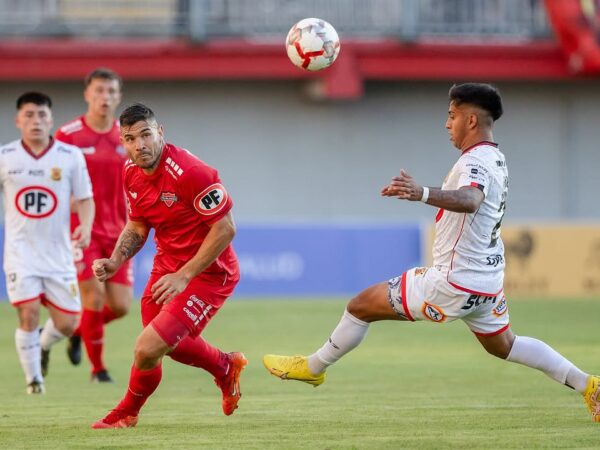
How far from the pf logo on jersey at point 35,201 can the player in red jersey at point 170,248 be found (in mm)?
2686

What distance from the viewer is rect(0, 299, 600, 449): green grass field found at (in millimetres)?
7652

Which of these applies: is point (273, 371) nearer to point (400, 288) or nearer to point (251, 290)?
point (400, 288)

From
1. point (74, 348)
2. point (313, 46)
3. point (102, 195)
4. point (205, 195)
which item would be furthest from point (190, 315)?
point (74, 348)

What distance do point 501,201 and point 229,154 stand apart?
18093 millimetres

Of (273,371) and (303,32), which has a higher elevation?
(303,32)

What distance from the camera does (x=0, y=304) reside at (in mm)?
21094

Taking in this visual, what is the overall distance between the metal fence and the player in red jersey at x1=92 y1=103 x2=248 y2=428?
644 inches

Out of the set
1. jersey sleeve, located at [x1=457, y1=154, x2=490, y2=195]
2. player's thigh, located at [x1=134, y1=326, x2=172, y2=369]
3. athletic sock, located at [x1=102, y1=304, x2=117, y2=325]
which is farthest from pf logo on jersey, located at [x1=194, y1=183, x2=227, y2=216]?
athletic sock, located at [x1=102, y1=304, x2=117, y2=325]

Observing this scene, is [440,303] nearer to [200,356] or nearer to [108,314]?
[200,356]

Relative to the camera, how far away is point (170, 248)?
8.47 m

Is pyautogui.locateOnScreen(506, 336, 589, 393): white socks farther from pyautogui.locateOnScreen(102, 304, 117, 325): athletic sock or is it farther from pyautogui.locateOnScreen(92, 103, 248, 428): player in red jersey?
pyautogui.locateOnScreen(102, 304, 117, 325): athletic sock

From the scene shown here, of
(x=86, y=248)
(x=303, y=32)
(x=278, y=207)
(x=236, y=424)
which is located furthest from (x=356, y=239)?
(x=236, y=424)

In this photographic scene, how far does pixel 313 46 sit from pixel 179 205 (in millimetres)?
2122

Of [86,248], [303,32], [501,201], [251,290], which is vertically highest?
→ [303,32]
